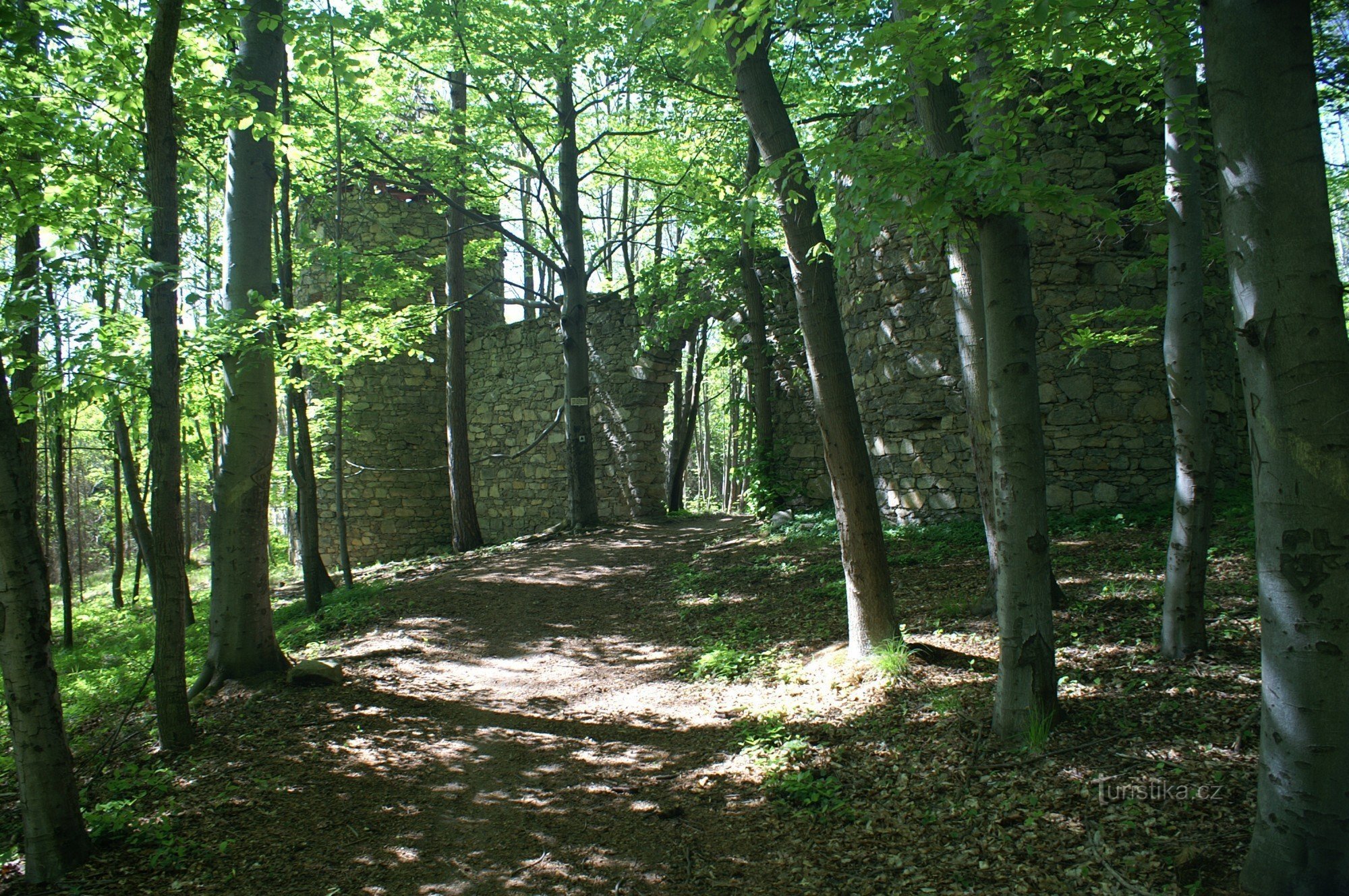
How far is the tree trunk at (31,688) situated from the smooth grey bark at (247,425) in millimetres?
2022

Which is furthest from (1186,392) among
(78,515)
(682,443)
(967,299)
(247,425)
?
(78,515)

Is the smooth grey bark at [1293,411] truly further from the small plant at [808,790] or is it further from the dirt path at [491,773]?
the dirt path at [491,773]

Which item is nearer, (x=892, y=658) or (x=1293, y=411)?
(x=1293, y=411)

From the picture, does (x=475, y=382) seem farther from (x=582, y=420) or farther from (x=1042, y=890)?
(x=1042, y=890)

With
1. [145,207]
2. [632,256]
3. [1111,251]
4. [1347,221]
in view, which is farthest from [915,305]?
[632,256]

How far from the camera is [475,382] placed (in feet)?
47.9

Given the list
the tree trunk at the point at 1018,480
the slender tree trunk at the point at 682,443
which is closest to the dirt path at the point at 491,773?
the tree trunk at the point at 1018,480

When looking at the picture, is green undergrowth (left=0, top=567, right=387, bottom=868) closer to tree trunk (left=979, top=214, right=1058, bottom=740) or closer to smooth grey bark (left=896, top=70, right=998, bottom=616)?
tree trunk (left=979, top=214, right=1058, bottom=740)

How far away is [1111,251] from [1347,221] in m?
3.50

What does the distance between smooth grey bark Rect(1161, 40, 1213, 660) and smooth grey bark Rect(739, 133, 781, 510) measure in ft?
22.1

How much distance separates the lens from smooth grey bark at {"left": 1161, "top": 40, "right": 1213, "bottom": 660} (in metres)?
3.48

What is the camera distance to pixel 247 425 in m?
4.94

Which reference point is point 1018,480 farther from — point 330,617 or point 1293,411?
point 330,617

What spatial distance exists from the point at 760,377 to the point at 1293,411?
8617mm
